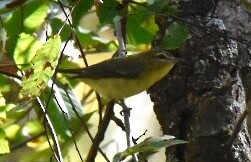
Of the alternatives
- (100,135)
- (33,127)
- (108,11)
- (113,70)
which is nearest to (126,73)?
(113,70)

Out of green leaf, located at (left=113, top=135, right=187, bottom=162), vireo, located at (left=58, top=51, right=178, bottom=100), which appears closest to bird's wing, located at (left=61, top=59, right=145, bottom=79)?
vireo, located at (left=58, top=51, right=178, bottom=100)

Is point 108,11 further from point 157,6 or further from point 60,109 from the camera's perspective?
point 60,109

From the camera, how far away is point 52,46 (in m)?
0.69

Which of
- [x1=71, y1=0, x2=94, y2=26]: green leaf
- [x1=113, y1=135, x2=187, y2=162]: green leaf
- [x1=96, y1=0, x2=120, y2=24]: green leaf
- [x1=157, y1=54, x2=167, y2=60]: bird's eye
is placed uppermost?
[x1=71, y1=0, x2=94, y2=26]: green leaf

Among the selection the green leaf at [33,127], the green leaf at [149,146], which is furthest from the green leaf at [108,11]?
the green leaf at [33,127]

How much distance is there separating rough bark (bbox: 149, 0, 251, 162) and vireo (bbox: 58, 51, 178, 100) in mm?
46

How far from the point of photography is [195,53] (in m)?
1.00

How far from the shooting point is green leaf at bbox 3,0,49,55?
902mm

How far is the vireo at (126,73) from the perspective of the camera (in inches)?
37.4

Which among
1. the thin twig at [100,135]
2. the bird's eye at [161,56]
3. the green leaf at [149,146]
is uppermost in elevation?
the bird's eye at [161,56]

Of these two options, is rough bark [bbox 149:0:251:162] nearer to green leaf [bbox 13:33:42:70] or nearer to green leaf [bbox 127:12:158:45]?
green leaf [bbox 127:12:158:45]

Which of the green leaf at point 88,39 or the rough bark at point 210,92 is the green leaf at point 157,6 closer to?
the rough bark at point 210,92

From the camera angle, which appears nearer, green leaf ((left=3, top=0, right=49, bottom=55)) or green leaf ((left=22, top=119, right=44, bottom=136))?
green leaf ((left=3, top=0, right=49, bottom=55))

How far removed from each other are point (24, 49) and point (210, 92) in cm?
33
